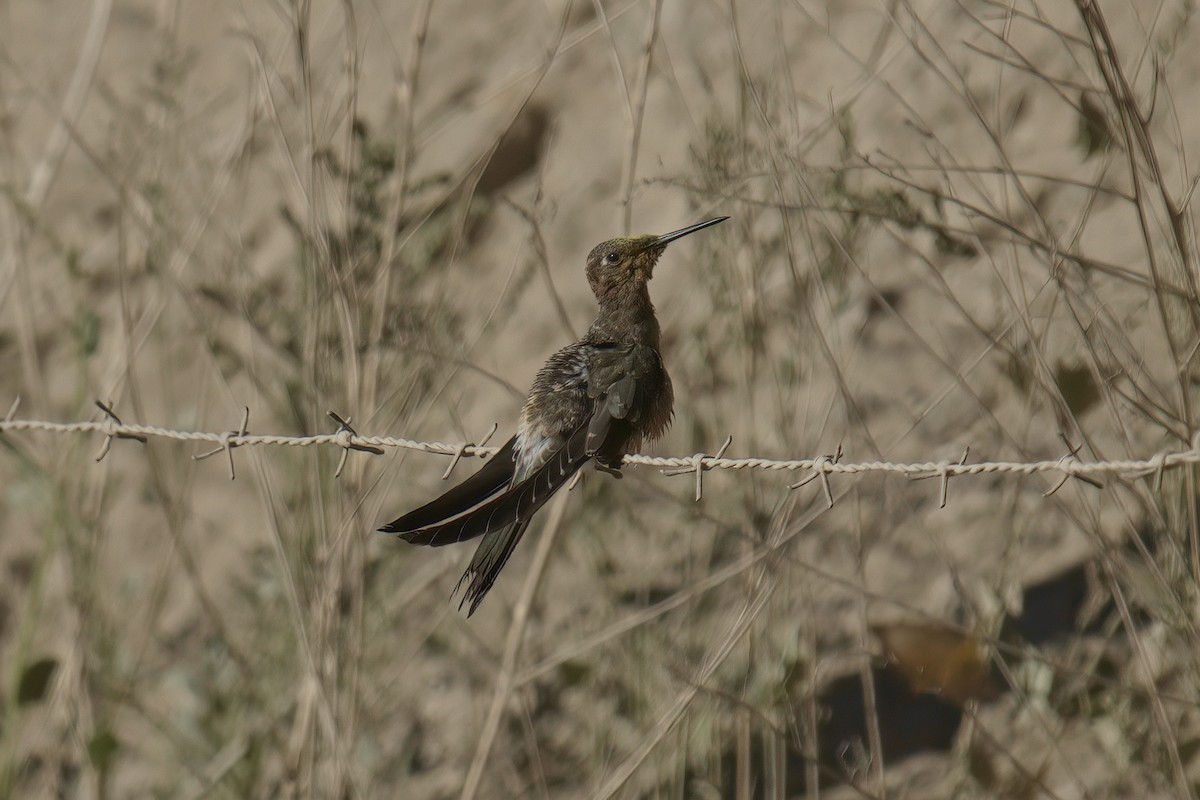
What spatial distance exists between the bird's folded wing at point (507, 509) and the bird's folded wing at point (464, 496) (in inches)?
0.8

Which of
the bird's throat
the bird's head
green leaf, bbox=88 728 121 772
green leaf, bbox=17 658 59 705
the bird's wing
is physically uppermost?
the bird's head

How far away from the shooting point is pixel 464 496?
7.29 ft

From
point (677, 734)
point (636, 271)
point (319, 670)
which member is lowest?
point (677, 734)

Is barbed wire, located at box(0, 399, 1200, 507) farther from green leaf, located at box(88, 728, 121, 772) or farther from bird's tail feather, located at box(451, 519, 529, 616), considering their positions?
green leaf, located at box(88, 728, 121, 772)

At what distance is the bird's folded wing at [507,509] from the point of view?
79.1 inches

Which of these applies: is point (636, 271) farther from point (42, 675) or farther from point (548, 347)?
point (42, 675)

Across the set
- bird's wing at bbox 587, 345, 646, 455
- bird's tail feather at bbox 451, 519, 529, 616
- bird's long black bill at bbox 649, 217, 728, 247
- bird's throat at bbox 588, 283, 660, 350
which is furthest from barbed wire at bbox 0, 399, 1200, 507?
bird's throat at bbox 588, 283, 660, 350

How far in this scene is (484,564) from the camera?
7.20 ft

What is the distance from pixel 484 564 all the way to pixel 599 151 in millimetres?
2241

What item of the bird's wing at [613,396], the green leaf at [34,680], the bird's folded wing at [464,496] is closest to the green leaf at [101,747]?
the green leaf at [34,680]

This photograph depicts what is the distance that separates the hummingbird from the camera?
6.99ft

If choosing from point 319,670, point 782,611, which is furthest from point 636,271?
point 319,670

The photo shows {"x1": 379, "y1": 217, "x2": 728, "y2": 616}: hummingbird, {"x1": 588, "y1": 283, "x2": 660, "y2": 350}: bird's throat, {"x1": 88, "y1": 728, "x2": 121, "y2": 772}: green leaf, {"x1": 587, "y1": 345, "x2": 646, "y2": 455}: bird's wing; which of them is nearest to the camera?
{"x1": 379, "y1": 217, "x2": 728, "y2": 616}: hummingbird

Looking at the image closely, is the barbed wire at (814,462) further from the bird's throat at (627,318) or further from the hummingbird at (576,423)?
the bird's throat at (627,318)
